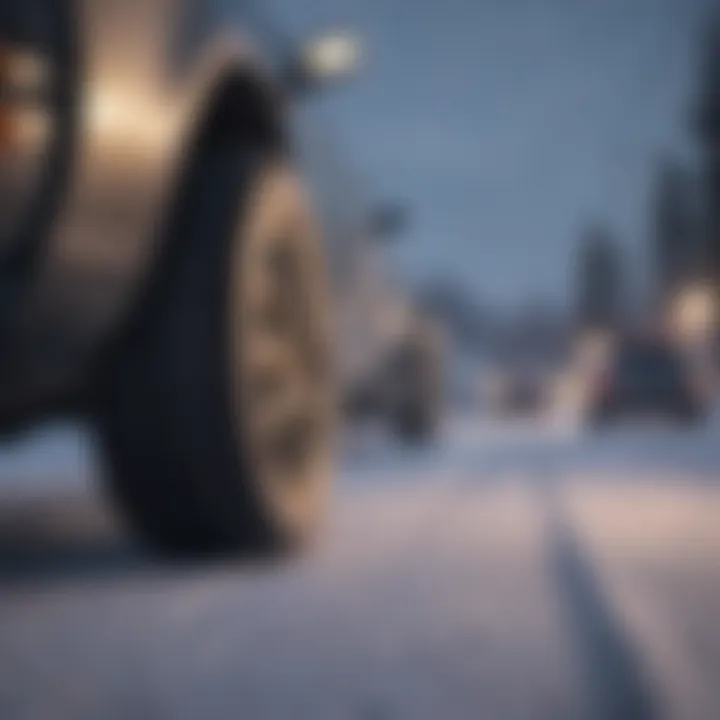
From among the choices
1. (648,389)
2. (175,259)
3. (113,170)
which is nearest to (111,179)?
(113,170)

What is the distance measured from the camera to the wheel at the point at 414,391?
11566 mm

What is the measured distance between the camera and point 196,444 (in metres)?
3.42

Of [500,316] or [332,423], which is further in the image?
[500,316]

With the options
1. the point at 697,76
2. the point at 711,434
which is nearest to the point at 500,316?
the point at 697,76

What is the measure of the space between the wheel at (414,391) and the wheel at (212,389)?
750cm

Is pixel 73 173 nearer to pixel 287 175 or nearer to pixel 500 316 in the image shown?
pixel 287 175

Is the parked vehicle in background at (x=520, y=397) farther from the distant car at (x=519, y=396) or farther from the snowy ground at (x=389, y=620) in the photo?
the snowy ground at (x=389, y=620)

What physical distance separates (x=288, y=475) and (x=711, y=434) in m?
9.37

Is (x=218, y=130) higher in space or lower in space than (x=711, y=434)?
higher

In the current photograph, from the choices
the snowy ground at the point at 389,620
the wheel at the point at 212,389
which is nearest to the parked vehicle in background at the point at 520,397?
the snowy ground at the point at 389,620

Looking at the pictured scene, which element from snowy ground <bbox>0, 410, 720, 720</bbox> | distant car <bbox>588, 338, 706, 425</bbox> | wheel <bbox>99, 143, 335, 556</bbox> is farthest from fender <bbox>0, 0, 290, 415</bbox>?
distant car <bbox>588, 338, 706, 425</bbox>

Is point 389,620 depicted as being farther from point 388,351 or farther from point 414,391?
point 414,391

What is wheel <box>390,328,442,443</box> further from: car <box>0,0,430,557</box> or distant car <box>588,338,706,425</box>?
car <box>0,0,430,557</box>

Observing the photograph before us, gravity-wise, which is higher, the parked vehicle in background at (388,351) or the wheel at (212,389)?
the parked vehicle in background at (388,351)
